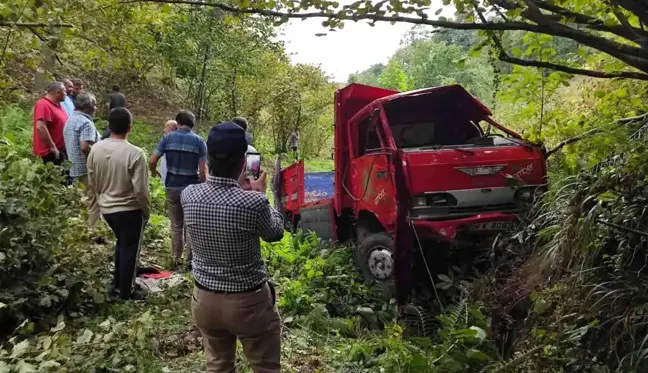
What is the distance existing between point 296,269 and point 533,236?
302cm

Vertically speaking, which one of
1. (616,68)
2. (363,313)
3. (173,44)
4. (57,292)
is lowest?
(363,313)

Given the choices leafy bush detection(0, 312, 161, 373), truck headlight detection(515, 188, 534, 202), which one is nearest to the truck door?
truck headlight detection(515, 188, 534, 202)

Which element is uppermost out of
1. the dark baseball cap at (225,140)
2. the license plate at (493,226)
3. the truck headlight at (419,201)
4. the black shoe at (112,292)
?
the dark baseball cap at (225,140)

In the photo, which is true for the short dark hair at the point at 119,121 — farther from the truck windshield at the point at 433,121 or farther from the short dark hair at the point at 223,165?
the truck windshield at the point at 433,121

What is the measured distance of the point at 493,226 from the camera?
6113 millimetres

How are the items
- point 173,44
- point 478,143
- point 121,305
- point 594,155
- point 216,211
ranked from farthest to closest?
point 173,44 → point 478,143 → point 121,305 → point 594,155 → point 216,211

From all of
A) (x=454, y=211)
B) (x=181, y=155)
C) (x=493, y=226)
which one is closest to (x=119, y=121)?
(x=181, y=155)

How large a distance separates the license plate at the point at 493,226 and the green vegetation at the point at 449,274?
0.13 metres

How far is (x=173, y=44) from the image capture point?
1755 cm

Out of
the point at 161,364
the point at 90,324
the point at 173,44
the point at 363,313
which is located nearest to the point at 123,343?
the point at 161,364

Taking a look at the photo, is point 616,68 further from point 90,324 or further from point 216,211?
point 90,324

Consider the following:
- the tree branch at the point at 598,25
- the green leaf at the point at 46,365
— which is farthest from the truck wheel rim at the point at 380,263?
the green leaf at the point at 46,365

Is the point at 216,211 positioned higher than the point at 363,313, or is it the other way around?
the point at 216,211

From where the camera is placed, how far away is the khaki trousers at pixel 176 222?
6855 millimetres
